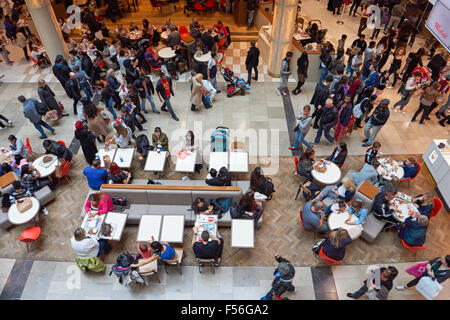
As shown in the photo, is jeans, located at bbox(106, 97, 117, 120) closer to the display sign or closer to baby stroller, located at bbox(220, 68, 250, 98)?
baby stroller, located at bbox(220, 68, 250, 98)

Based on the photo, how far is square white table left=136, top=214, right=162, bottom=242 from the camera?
6.08 m

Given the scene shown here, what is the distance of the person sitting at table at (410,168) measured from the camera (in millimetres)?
7008

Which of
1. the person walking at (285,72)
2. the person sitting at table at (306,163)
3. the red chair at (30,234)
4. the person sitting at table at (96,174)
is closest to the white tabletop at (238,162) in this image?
the person sitting at table at (306,163)

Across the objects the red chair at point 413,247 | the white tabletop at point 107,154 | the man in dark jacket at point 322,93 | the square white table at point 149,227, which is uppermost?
the man in dark jacket at point 322,93

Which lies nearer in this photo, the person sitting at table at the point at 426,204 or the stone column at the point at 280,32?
the person sitting at table at the point at 426,204

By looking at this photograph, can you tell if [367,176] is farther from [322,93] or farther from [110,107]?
[110,107]

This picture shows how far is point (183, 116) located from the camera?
973cm

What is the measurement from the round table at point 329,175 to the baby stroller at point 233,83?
14.9 feet

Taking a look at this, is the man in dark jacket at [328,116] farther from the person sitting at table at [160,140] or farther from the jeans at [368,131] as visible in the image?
the person sitting at table at [160,140]

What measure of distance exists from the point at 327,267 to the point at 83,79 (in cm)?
904

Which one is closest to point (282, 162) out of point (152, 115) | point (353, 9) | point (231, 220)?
point (231, 220)

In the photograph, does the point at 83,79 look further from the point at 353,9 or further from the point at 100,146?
the point at 353,9

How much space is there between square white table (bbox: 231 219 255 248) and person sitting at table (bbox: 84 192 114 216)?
8.83ft
